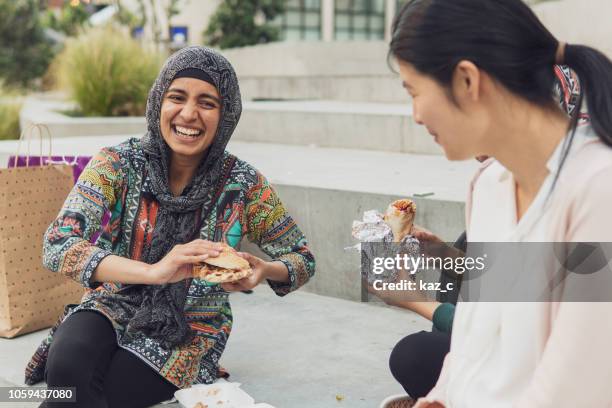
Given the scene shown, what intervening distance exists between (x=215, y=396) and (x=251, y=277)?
52 cm

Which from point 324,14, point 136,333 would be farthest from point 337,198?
point 324,14

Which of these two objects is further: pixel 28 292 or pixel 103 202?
pixel 28 292

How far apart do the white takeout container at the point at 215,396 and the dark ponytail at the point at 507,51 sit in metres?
1.73

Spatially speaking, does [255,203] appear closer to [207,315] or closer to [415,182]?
[207,315]

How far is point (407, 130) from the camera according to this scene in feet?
21.2

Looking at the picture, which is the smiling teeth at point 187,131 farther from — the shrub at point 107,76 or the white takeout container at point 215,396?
the shrub at point 107,76

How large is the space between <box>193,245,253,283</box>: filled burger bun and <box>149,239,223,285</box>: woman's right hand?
2cm

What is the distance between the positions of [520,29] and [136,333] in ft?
6.42

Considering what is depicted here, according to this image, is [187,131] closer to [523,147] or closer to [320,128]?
[523,147]

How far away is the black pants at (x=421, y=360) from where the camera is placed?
2.32 metres

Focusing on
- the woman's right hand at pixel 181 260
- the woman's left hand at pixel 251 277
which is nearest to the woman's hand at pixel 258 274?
the woman's left hand at pixel 251 277

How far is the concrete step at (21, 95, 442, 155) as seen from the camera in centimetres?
650

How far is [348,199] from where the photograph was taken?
4.11 meters

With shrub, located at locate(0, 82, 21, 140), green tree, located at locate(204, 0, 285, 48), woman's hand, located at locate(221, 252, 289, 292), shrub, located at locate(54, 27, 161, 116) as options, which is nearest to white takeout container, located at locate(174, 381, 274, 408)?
woman's hand, located at locate(221, 252, 289, 292)
